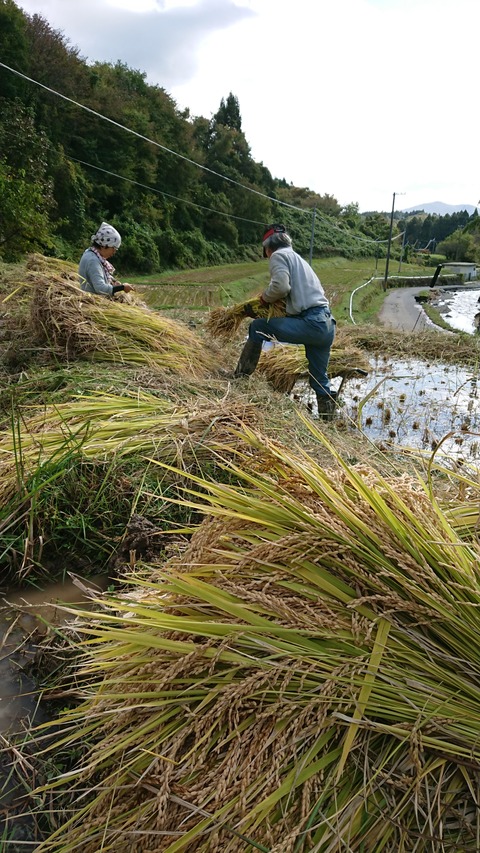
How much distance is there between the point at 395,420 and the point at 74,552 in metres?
3.49

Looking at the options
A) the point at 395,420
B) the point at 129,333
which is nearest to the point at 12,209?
the point at 129,333

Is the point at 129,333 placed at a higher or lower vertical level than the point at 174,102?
lower

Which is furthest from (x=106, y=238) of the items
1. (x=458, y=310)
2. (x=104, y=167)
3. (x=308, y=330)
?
(x=104, y=167)

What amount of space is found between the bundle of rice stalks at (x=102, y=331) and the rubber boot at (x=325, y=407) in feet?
3.73

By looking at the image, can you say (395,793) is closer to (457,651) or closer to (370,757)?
(370,757)

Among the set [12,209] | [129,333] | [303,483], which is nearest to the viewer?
[303,483]

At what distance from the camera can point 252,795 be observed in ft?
3.20

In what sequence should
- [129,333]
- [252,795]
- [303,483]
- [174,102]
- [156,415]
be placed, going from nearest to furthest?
Result: [252,795] < [303,483] < [156,415] < [129,333] < [174,102]

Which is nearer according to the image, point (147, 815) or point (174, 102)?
point (147, 815)

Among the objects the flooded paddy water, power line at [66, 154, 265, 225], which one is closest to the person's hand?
the flooded paddy water

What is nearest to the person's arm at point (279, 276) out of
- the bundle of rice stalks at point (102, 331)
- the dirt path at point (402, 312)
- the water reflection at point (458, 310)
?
the bundle of rice stalks at point (102, 331)

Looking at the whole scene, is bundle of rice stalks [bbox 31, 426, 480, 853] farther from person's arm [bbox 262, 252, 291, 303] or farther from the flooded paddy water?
person's arm [bbox 262, 252, 291, 303]

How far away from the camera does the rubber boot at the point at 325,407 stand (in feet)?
15.0

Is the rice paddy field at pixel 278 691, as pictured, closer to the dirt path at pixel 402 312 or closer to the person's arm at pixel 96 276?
the person's arm at pixel 96 276
